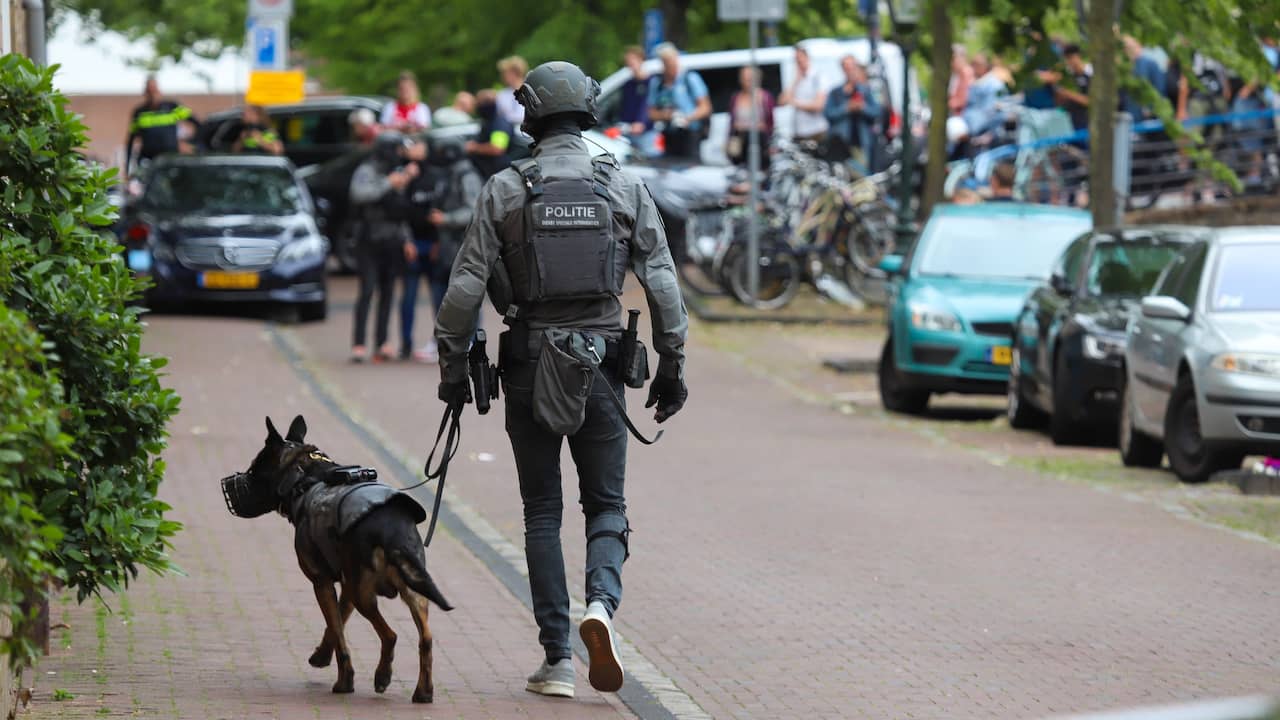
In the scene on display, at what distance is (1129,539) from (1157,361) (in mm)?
3070

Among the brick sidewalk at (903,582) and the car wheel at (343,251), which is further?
the car wheel at (343,251)

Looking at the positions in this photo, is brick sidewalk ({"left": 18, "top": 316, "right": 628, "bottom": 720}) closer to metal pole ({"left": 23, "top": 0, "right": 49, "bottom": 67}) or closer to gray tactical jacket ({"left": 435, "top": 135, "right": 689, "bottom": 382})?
gray tactical jacket ({"left": 435, "top": 135, "right": 689, "bottom": 382})

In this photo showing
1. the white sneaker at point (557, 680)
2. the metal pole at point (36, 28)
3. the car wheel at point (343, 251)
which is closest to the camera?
the white sneaker at point (557, 680)

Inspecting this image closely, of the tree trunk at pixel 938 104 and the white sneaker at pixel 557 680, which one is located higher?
the tree trunk at pixel 938 104

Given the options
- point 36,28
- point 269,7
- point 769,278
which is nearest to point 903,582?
point 36,28

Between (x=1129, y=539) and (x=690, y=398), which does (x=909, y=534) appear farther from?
(x=690, y=398)

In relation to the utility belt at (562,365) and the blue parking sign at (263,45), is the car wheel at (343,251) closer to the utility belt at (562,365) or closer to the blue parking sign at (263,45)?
the blue parking sign at (263,45)

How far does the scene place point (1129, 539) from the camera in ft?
36.4

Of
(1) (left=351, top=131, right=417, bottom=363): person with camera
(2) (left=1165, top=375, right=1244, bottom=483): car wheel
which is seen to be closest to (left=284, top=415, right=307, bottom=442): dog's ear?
(2) (left=1165, top=375, right=1244, bottom=483): car wheel

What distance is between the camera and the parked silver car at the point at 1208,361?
42.4 ft

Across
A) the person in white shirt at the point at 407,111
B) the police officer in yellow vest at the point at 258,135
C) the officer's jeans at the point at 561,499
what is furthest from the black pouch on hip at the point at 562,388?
the person in white shirt at the point at 407,111

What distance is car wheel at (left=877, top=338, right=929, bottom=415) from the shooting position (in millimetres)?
18000

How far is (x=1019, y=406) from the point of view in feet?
55.9

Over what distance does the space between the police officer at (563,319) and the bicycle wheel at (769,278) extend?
58.2 feet
